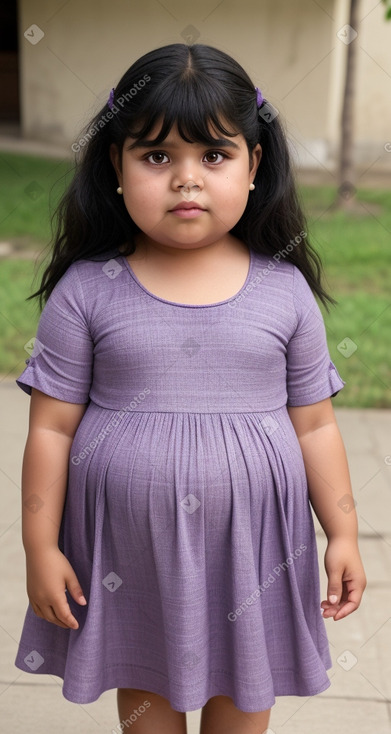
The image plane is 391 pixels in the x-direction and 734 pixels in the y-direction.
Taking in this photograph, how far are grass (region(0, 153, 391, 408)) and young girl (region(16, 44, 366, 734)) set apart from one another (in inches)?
41.7

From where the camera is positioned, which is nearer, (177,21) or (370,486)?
(370,486)

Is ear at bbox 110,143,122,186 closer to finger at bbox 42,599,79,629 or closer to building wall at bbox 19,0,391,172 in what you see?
finger at bbox 42,599,79,629

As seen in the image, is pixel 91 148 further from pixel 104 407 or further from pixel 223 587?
pixel 223 587

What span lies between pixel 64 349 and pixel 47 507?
293 millimetres

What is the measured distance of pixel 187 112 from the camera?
1707mm

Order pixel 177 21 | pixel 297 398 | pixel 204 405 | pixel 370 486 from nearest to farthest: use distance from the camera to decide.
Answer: pixel 204 405
pixel 297 398
pixel 370 486
pixel 177 21

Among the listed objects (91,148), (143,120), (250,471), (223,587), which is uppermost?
(143,120)

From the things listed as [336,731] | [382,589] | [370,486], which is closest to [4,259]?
[370,486]

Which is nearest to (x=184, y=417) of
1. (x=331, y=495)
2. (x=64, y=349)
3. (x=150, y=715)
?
(x=64, y=349)

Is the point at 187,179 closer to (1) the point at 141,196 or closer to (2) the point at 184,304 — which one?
(1) the point at 141,196

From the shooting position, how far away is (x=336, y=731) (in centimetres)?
253

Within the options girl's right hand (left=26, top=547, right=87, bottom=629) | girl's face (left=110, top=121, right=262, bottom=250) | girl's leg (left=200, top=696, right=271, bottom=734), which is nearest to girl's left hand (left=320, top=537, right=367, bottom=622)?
girl's leg (left=200, top=696, right=271, bottom=734)

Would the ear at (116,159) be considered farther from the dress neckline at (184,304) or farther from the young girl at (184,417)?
the dress neckline at (184,304)

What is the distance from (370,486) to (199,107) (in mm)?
2489
